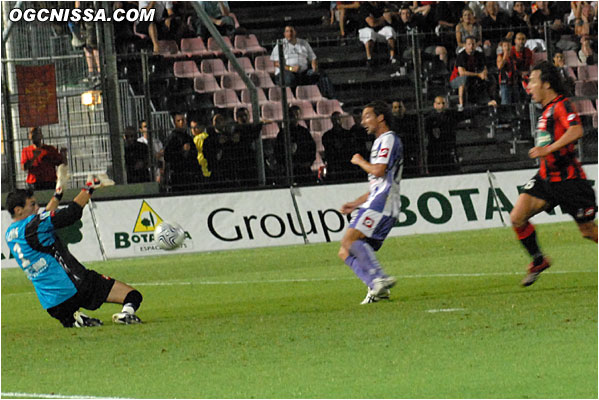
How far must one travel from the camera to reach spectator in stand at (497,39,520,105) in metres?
22.9

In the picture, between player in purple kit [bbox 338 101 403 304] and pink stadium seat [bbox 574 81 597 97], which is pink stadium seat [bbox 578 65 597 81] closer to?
pink stadium seat [bbox 574 81 597 97]

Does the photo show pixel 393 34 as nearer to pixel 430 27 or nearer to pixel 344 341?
pixel 430 27

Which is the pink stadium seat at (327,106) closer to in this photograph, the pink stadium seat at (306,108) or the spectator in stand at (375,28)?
the pink stadium seat at (306,108)

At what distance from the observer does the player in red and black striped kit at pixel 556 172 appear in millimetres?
10477

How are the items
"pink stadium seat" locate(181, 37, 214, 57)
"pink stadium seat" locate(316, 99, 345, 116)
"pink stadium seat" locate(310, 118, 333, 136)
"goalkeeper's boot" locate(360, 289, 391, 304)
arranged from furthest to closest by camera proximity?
"pink stadium seat" locate(181, 37, 214, 57) < "pink stadium seat" locate(316, 99, 345, 116) < "pink stadium seat" locate(310, 118, 333, 136) < "goalkeeper's boot" locate(360, 289, 391, 304)

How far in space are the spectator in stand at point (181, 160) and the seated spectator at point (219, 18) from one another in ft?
20.1

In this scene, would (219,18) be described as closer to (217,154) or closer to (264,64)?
(264,64)

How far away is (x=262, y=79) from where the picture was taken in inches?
952

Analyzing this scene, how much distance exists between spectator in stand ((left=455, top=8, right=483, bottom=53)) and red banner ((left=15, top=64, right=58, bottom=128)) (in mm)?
8568

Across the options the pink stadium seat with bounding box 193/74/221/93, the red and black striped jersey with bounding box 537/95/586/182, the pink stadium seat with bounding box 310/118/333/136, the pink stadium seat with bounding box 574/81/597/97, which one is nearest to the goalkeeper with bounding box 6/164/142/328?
the red and black striped jersey with bounding box 537/95/586/182

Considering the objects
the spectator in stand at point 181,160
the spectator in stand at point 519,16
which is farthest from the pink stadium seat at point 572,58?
the spectator in stand at point 181,160

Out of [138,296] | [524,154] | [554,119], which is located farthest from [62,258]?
[524,154]

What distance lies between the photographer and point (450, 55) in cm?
2462

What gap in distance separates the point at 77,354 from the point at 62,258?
1.76 metres
